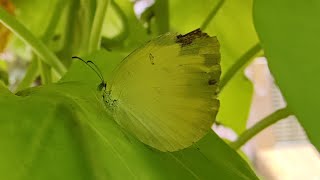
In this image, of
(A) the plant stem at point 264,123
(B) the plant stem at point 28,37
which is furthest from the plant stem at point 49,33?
(A) the plant stem at point 264,123

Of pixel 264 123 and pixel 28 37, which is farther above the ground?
pixel 28 37

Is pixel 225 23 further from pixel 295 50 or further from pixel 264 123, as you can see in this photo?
pixel 295 50

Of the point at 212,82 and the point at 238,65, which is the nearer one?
the point at 212,82

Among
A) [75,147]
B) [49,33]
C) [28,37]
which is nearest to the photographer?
[75,147]

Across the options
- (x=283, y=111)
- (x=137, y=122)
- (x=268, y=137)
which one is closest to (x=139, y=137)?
(x=137, y=122)

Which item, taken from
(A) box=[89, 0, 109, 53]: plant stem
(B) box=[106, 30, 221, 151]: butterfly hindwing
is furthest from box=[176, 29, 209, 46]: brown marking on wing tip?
(A) box=[89, 0, 109, 53]: plant stem

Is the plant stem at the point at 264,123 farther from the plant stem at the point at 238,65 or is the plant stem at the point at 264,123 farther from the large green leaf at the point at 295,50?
the large green leaf at the point at 295,50

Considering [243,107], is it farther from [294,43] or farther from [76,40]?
[294,43]

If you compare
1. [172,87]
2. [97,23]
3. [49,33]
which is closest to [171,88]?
[172,87]
